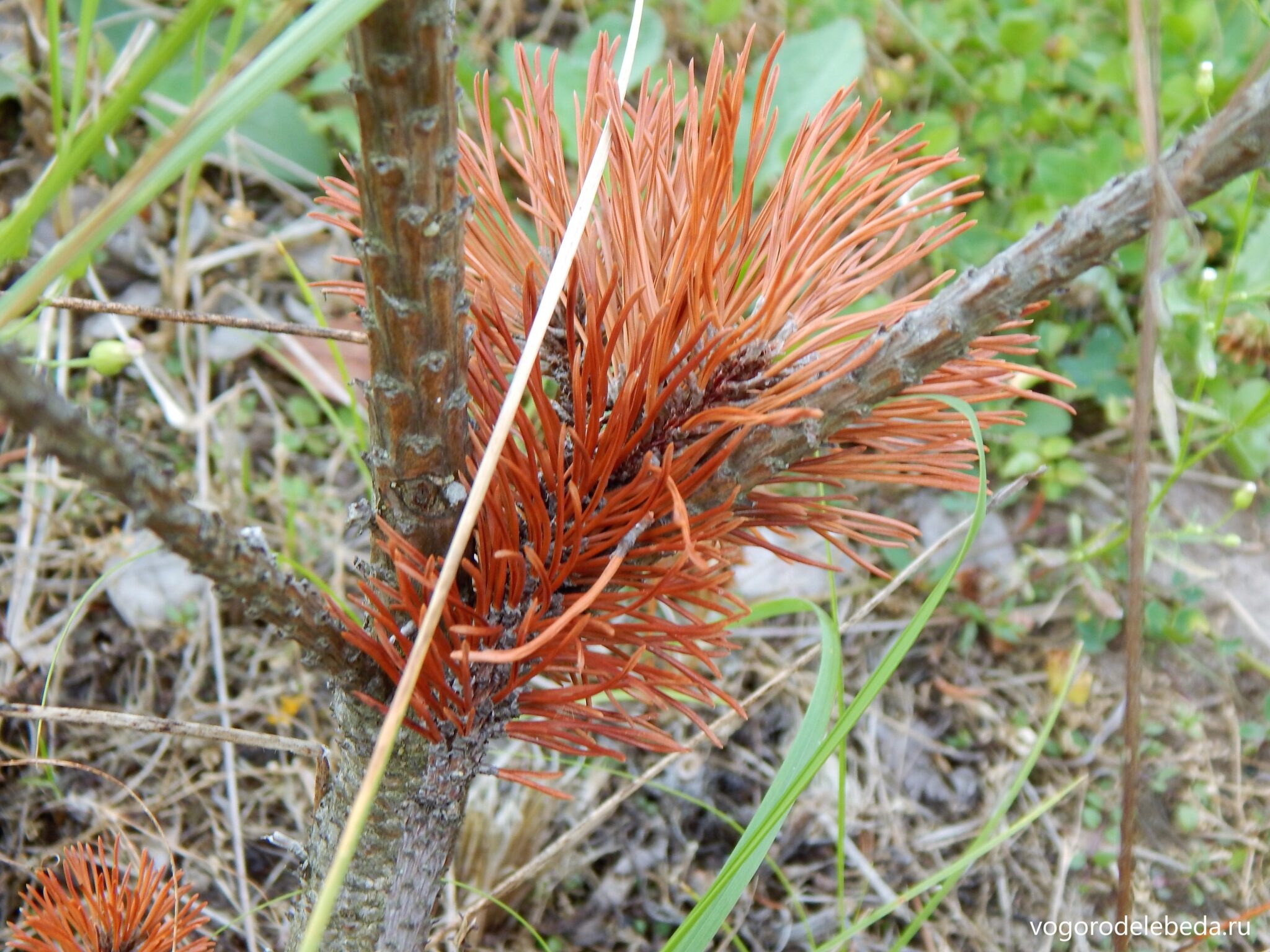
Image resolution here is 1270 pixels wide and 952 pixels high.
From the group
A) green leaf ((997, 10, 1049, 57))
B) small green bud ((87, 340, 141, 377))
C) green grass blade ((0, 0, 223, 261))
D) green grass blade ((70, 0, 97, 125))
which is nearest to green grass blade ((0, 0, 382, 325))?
green grass blade ((0, 0, 223, 261))

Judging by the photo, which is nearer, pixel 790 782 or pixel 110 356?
pixel 790 782

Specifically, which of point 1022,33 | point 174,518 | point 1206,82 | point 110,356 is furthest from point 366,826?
point 1022,33

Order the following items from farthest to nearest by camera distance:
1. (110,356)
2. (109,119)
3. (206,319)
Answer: (110,356) → (206,319) → (109,119)

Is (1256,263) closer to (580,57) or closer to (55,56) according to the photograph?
(580,57)

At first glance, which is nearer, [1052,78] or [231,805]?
[231,805]

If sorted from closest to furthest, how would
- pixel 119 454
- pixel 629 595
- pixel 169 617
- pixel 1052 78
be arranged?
pixel 119 454
pixel 629 595
pixel 169 617
pixel 1052 78

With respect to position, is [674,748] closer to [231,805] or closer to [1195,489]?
[231,805]

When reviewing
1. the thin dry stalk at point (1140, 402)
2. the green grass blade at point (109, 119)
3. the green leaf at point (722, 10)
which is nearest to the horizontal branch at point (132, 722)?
the green grass blade at point (109, 119)

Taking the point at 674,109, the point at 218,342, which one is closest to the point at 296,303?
the point at 218,342
